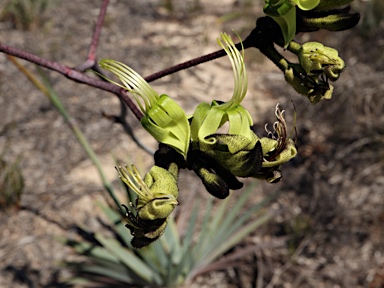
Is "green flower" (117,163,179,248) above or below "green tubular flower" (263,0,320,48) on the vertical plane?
below

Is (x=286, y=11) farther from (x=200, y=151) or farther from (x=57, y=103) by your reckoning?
(x=57, y=103)

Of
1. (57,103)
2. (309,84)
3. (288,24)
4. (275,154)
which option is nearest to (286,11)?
(288,24)

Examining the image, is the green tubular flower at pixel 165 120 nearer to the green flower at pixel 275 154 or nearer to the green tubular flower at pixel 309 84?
the green flower at pixel 275 154

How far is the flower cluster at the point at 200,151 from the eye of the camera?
1023 millimetres

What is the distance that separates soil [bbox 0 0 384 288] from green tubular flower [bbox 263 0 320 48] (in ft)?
4.23

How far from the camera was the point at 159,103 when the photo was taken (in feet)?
3.59

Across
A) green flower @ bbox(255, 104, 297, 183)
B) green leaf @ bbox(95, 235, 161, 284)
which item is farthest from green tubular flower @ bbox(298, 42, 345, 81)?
green leaf @ bbox(95, 235, 161, 284)

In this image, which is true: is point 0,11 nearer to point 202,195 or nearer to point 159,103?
point 202,195

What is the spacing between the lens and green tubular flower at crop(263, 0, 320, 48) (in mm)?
1090

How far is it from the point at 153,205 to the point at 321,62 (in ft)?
1.47

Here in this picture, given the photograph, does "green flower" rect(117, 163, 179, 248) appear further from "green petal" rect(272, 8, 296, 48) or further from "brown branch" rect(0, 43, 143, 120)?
"green petal" rect(272, 8, 296, 48)

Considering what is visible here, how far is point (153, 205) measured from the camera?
100cm

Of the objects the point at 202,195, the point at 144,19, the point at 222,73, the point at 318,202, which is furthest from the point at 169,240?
the point at 144,19

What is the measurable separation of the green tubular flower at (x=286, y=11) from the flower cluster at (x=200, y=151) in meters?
0.11
